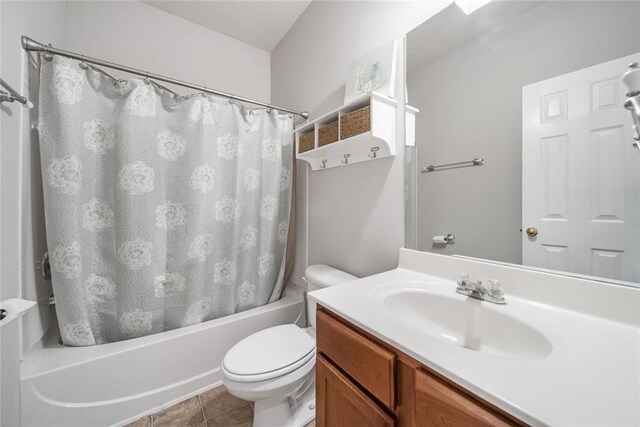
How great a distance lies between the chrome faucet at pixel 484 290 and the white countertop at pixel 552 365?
0.03 m

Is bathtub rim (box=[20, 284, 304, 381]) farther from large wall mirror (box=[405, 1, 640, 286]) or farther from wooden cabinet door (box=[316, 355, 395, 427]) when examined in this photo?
Result: large wall mirror (box=[405, 1, 640, 286])

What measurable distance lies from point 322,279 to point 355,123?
84 centimetres

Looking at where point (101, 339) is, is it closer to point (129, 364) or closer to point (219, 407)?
point (129, 364)

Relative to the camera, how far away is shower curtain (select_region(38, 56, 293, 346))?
1146mm

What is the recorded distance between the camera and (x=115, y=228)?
1284 mm

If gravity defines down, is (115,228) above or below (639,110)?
below

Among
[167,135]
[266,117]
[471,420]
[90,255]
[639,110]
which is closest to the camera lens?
[471,420]

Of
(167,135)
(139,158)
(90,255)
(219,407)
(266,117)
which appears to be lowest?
(219,407)

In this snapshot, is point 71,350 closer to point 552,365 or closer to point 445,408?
point 445,408

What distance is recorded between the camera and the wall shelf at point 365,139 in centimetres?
107

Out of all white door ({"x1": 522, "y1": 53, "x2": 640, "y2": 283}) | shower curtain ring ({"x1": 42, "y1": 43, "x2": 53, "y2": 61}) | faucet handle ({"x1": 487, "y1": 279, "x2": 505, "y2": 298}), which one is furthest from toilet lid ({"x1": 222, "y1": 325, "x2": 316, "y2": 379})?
shower curtain ring ({"x1": 42, "y1": 43, "x2": 53, "y2": 61})

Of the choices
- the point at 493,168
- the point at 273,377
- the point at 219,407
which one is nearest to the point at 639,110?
the point at 493,168

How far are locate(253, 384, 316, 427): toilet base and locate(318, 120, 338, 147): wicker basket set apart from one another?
1322 mm

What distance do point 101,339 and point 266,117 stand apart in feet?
5.43
